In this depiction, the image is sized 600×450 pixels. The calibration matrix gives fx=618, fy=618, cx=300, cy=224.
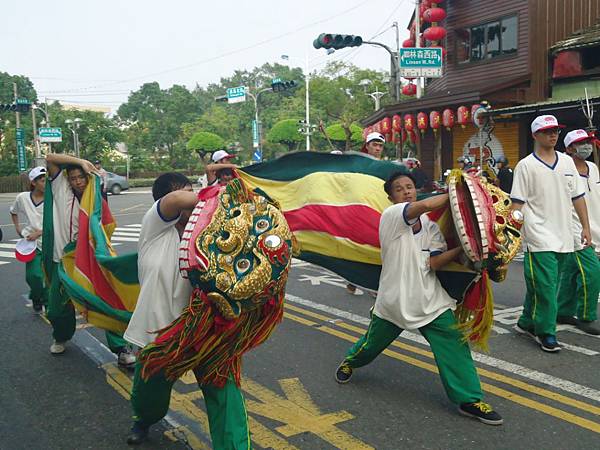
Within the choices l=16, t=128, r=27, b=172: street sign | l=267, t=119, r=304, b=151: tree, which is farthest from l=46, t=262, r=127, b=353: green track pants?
l=16, t=128, r=27, b=172: street sign

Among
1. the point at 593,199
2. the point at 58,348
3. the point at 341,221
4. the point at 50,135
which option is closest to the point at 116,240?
the point at 58,348

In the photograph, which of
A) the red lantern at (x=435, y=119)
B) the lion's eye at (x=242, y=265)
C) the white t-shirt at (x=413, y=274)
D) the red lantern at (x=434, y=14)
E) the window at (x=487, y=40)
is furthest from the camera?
the red lantern at (x=434, y=14)

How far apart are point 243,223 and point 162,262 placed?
0.65 meters

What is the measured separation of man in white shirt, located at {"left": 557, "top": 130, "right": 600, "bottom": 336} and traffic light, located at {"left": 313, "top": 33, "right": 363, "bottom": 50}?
1015cm

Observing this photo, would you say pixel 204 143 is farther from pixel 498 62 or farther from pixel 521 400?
pixel 521 400

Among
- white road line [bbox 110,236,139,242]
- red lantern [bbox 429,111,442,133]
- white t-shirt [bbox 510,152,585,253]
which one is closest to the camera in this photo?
white t-shirt [bbox 510,152,585,253]

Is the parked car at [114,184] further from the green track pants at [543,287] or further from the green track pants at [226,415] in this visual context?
the green track pants at [226,415]

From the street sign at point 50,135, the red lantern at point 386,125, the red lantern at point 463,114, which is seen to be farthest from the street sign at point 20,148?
the red lantern at point 463,114

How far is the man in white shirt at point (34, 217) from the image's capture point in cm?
658

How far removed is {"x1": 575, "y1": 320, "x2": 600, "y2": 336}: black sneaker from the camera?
5789mm

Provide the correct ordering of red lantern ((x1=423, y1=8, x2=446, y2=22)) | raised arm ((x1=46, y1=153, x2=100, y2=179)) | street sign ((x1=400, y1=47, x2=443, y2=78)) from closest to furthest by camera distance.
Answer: raised arm ((x1=46, y1=153, x2=100, y2=179)) < street sign ((x1=400, y1=47, x2=443, y2=78)) < red lantern ((x1=423, y1=8, x2=446, y2=22))

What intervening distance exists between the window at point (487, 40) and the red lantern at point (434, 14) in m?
0.83

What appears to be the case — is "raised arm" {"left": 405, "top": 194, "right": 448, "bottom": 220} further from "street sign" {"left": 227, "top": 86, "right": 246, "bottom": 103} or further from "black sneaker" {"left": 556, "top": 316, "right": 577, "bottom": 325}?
"street sign" {"left": 227, "top": 86, "right": 246, "bottom": 103}

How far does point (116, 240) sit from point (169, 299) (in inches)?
457
